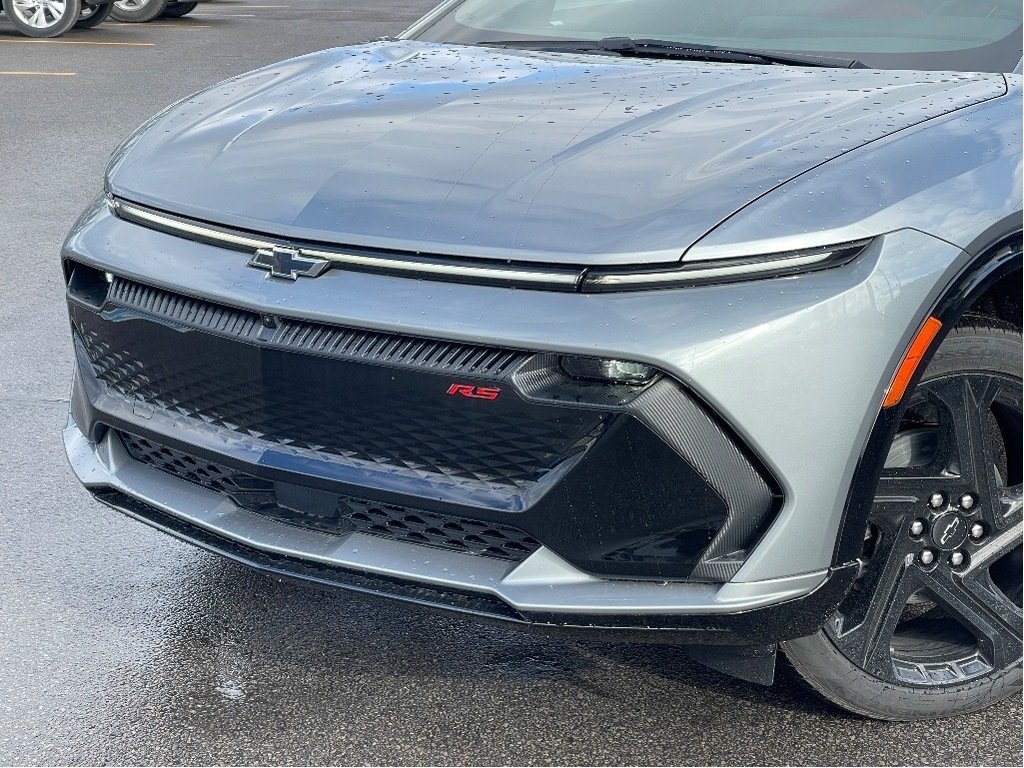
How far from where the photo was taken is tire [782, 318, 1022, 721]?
2.54 meters

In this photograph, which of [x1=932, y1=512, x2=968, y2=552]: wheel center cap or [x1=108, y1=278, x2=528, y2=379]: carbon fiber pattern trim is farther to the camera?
[x1=932, y1=512, x2=968, y2=552]: wheel center cap

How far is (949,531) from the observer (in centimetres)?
263

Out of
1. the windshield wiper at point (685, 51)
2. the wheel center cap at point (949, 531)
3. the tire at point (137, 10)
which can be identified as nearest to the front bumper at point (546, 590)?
the wheel center cap at point (949, 531)

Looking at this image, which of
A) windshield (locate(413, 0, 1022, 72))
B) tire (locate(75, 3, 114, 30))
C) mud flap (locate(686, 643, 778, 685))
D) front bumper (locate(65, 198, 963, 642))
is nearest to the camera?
front bumper (locate(65, 198, 963, 642))

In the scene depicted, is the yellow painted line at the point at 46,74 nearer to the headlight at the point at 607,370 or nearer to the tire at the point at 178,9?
the tire at the point at 178,9

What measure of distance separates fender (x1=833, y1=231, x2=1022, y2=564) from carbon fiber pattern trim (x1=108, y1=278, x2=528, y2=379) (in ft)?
2.01

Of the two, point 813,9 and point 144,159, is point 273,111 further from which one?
point 813,9

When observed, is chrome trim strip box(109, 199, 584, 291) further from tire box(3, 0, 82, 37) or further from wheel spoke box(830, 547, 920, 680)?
tire box(3, 0, 82, 37)

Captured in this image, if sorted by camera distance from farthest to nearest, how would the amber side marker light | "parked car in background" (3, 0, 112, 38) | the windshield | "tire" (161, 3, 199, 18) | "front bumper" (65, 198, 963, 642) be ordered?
1. "tire" (161, 3, 199, 18)
2. "parked car in background" (3, 0, 112, 38)
3. the windshield
4. the amber side marker light
5. "front bumper" (65, 198, 963, 642)

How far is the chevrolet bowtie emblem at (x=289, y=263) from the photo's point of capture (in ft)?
8.00

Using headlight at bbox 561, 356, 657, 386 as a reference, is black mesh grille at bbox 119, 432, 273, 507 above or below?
below

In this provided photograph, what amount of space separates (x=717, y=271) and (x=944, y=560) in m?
0.81

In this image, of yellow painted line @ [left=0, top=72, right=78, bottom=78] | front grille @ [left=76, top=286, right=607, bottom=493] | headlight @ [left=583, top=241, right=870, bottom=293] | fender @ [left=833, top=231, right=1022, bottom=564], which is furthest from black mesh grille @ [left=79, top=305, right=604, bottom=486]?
yellow painted line @ [left=0, top=72, right=78, bottom=78]

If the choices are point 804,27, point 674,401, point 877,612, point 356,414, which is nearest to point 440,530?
point 356,414
